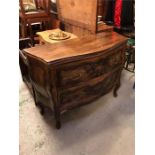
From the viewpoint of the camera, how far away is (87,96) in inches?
69.3

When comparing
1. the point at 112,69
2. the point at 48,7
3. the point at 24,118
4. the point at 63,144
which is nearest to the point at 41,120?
the point at 24,118

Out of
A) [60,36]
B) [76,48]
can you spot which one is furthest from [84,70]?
[60,36]

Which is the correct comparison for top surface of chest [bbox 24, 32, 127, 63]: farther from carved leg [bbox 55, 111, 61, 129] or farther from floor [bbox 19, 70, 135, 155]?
floor [bbox 19, 70, 135, 155]

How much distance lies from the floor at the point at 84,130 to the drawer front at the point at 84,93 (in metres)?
0.23

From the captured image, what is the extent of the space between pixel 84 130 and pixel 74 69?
2.03 feet

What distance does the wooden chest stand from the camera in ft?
4.75

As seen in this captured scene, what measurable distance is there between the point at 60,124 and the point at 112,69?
737 mm

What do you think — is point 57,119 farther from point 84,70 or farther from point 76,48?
point 76,48

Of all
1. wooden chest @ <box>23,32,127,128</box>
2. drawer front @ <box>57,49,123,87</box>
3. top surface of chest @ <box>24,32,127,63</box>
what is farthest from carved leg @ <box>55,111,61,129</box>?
top surface of chest @ <box>24,32,127,63</box>

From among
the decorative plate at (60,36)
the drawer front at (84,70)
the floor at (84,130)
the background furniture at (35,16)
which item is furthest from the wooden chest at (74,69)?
the background furniture at (35,16)
